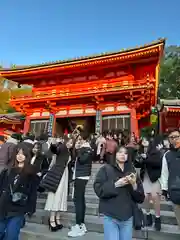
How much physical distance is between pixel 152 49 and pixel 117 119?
4.48 meters

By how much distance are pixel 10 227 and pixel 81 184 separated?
56.0 inches

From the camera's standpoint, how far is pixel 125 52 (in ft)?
39.5

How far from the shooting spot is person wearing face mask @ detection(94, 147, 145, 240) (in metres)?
2.16

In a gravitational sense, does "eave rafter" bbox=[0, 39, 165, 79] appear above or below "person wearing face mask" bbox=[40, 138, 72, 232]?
above

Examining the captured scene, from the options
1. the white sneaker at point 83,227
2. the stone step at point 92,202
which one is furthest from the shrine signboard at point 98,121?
the white sneaker at point 83,227

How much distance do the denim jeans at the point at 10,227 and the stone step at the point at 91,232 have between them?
3.90ft

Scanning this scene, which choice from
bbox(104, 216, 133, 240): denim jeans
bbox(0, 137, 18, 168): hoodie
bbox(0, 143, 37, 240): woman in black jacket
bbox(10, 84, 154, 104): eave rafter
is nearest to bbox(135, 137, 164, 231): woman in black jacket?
bbox(104, 216, 133, 240): denim jeans

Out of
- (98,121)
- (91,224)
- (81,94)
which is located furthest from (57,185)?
(81,94)

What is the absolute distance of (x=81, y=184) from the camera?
3.61 m

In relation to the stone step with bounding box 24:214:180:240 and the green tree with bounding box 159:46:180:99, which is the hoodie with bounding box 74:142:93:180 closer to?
the stone step with bounding box 24:214:180:240

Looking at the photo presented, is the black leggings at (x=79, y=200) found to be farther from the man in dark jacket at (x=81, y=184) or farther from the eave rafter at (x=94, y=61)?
the eave rafter at (x=94, y=61)

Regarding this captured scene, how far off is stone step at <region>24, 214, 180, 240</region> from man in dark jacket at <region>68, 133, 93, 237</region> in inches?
6.3

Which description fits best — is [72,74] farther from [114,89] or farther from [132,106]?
[132,106]

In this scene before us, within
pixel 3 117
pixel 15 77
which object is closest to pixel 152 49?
pixel 15 77
